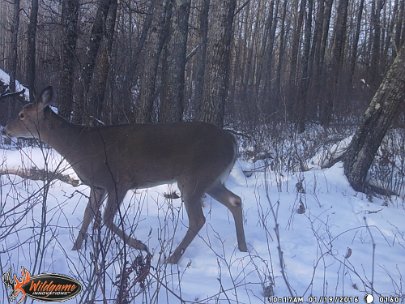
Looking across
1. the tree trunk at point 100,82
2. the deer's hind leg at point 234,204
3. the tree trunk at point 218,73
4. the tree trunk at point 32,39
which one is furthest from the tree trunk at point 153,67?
the tree trunk at point 32,39

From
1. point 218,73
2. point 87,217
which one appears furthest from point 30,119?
point 218,73

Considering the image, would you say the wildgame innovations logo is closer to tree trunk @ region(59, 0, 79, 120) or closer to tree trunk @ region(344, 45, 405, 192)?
tree trunk @ region(344, 45, 405, 192)

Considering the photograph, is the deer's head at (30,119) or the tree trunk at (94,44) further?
the tree trunk at (94,44)

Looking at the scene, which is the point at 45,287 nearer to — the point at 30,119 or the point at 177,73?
the point at 30,119

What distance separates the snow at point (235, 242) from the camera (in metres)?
3.42

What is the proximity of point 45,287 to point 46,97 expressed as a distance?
307 cm

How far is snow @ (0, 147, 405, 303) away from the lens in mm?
3422

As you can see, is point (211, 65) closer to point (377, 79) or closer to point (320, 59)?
point (377, 79)

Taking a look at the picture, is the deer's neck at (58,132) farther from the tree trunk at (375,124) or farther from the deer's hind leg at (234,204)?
the tree trunk at (375,124)

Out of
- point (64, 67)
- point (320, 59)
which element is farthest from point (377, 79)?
point (320, 59)

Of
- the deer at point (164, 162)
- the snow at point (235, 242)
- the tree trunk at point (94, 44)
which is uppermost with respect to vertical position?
the tree trunk at point (94, 44)

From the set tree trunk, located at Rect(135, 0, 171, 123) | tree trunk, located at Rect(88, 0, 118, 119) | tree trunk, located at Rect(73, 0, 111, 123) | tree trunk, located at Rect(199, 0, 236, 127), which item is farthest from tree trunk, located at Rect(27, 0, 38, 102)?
tree trunk, located at Rect(199, 0, 236, 127)

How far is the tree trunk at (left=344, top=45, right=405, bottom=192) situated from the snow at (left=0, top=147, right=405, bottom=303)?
0.21m

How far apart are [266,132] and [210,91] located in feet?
20.2
